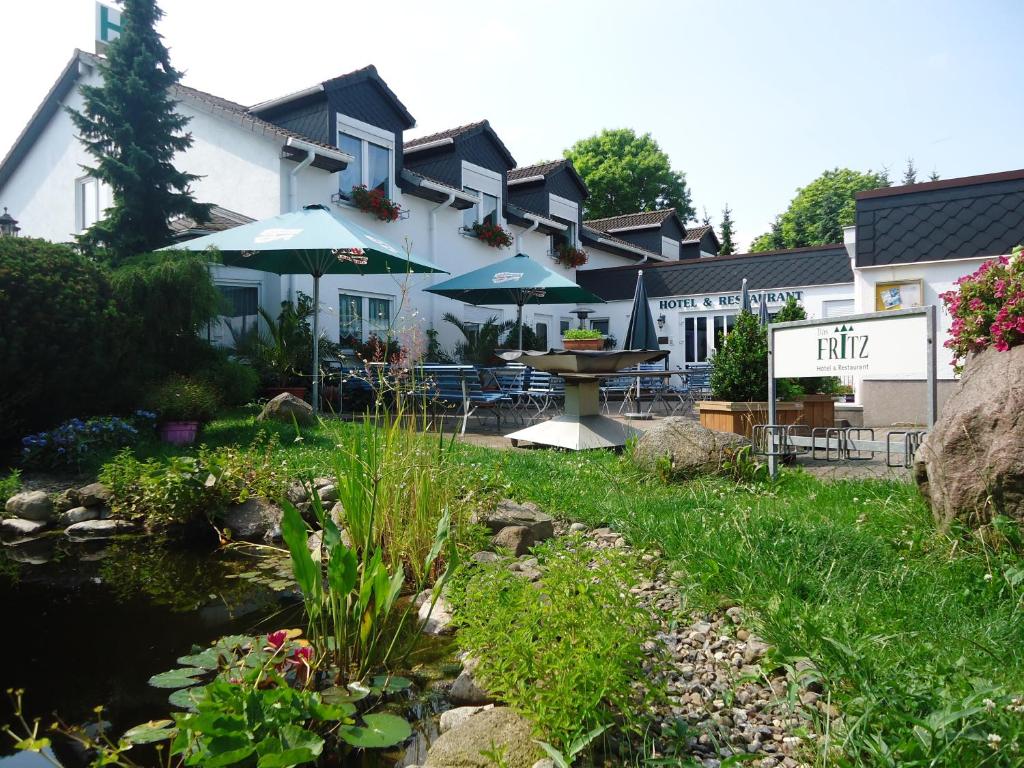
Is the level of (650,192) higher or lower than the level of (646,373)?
higher

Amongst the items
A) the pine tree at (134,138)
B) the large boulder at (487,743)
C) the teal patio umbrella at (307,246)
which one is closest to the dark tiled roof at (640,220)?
the teal patio umbrella at (307,246)

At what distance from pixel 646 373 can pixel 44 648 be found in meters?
6.15

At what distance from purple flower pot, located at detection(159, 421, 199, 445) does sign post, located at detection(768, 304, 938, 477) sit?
5.75m

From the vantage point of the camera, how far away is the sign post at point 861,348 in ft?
14.7

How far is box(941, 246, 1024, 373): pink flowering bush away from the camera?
4441 mm

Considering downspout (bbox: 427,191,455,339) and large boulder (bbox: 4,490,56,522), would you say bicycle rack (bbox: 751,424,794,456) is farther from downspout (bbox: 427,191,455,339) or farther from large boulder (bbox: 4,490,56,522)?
downspout (bbox: 427,191,455,339)

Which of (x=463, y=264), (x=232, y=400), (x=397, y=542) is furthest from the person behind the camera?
(x=463, y=264)

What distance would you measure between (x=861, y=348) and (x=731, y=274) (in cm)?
1549

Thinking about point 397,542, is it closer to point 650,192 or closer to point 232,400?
point 232,400

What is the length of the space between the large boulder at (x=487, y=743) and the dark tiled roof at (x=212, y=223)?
10474mm

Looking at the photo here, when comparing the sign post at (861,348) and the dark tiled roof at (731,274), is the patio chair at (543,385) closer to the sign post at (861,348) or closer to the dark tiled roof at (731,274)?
the sign post at (861,348)

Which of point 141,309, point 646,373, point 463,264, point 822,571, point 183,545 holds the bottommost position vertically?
point 183,545

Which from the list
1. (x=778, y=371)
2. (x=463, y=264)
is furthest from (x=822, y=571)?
(x=463, y=264)

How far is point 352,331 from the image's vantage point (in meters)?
13.8
